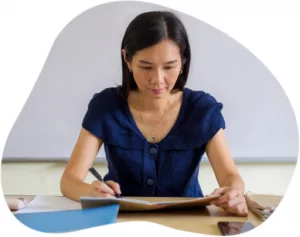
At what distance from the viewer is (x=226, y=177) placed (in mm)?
608

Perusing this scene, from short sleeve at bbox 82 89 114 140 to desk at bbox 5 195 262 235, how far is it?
0.12 m

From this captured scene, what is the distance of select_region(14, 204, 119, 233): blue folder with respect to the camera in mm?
474

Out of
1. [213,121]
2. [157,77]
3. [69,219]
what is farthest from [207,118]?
[69,219]

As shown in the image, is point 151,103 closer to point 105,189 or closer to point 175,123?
point 175,123

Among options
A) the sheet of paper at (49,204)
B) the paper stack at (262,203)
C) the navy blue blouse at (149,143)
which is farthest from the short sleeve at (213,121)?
the sheet of paper at (49,204)

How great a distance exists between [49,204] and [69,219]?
83mm

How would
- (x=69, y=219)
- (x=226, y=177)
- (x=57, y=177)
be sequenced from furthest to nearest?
(x=57, y=177) → (x=226, y=177) → (x=69, y=219)

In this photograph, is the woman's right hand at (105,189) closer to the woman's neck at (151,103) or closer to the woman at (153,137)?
the woman at (153,137)

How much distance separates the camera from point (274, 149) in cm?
67

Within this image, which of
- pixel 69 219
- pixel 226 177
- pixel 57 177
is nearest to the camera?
pixel 69 219

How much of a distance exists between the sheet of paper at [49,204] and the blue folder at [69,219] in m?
0.02

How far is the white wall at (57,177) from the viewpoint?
25.7 inches

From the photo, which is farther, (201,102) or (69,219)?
(201,102)

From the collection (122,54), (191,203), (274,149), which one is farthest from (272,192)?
(122,54)
